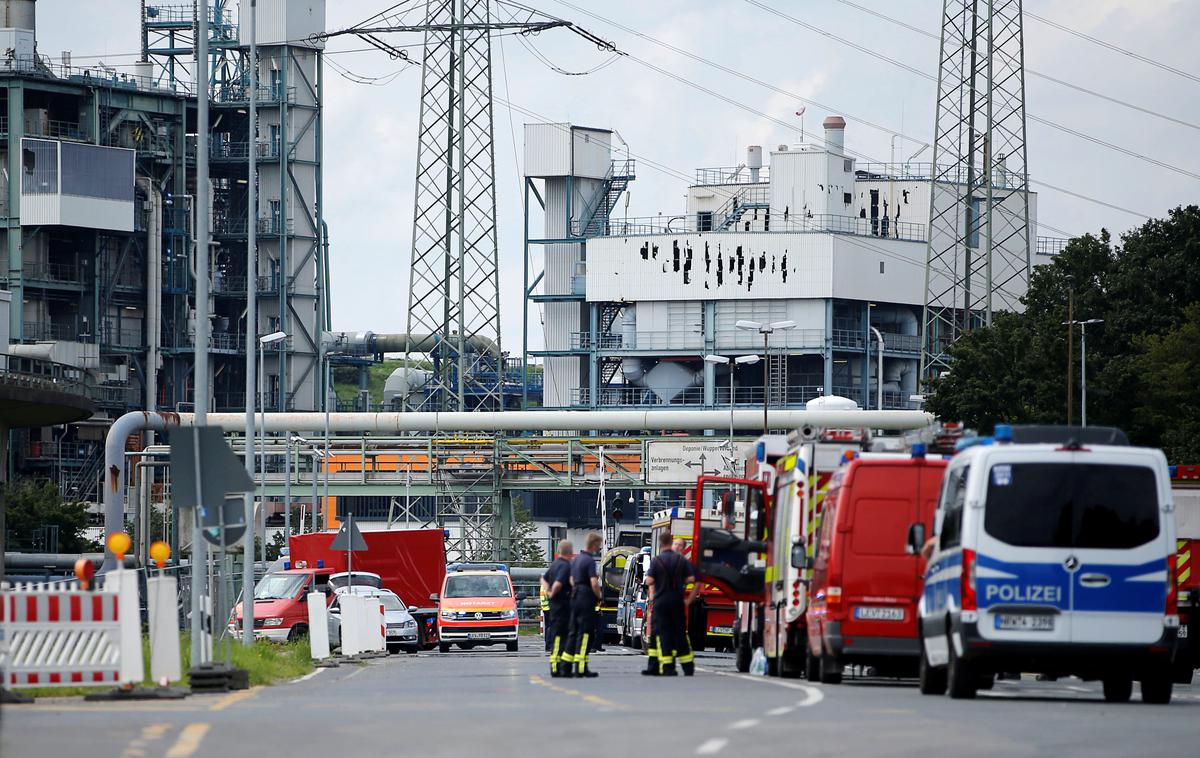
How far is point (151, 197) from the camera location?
341 ft

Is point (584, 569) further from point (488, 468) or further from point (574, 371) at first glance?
point (574, 371)

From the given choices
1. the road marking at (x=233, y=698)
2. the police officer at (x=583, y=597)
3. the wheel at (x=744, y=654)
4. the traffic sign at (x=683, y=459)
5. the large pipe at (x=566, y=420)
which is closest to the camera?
the road marking at (x=233, y=698)

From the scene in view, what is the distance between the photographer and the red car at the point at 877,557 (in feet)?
70.2

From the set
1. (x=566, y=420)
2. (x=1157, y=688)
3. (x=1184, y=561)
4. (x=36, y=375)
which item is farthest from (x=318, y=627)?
(x=566, y=420)

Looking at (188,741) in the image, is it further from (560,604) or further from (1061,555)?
(560,604)

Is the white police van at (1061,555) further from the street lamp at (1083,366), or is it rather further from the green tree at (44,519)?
the green tree at (44,519)

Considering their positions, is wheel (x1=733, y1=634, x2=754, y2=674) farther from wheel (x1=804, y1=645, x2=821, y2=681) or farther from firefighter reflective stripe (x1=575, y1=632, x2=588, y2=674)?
wheel (x1=804, y1=645, x2=821, y2=681)

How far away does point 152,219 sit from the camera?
10356cm

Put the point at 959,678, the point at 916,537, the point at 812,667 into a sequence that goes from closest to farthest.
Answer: the point at 959,678 → the point at 916,537 → the point at 812,667

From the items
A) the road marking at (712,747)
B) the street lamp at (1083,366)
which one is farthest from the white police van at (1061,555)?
the street lamp at (1083,366)

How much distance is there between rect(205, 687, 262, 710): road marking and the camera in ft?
58.8

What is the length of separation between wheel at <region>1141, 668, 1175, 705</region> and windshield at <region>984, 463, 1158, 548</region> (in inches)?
56.2

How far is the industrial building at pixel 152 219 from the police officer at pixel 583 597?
7438 cm

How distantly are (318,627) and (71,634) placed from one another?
47.8ft
